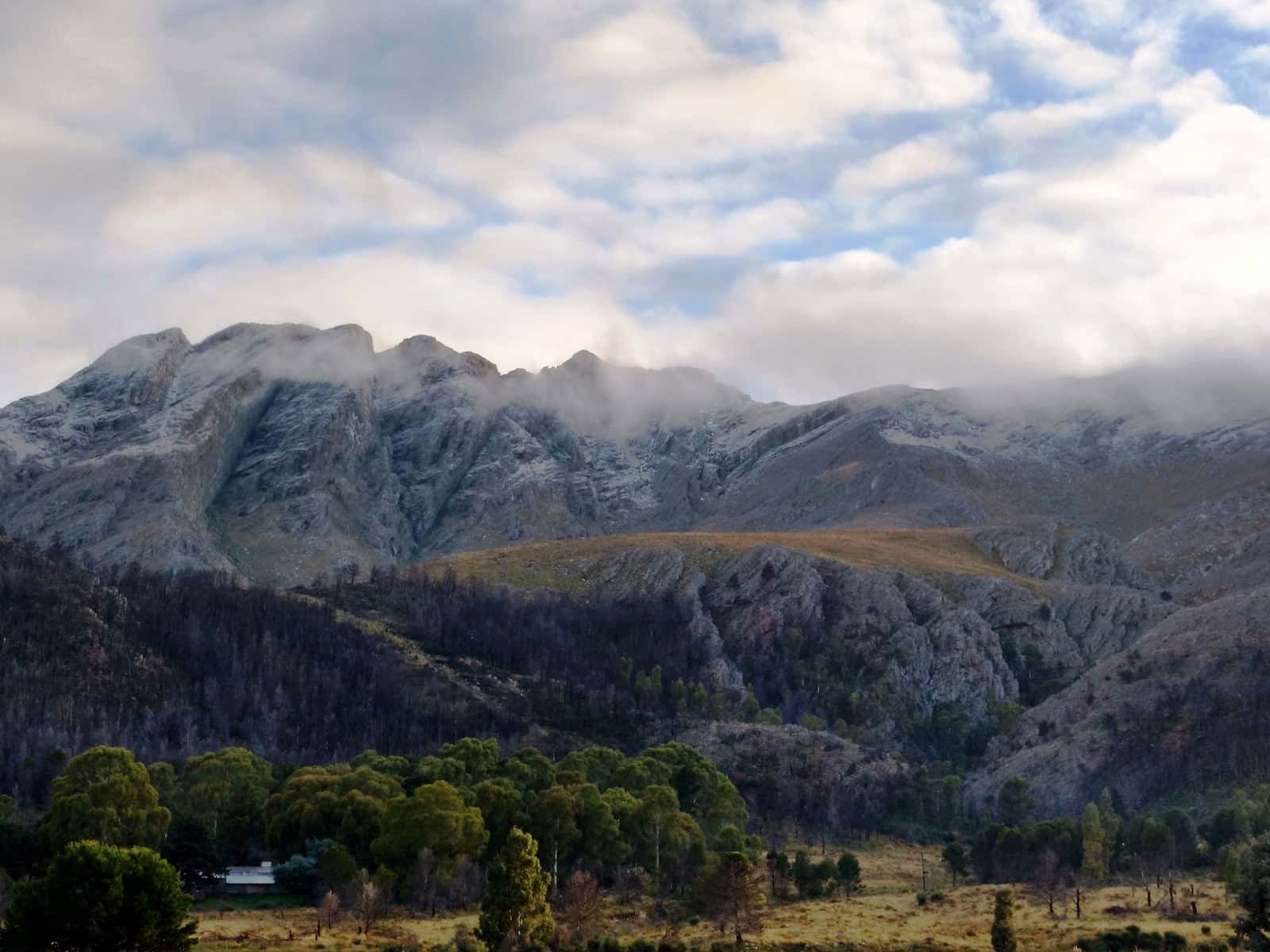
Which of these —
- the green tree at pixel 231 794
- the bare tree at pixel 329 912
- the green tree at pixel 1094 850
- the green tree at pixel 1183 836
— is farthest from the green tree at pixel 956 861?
the bare tree at pixel 329 912

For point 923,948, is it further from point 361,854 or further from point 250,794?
point 250,794

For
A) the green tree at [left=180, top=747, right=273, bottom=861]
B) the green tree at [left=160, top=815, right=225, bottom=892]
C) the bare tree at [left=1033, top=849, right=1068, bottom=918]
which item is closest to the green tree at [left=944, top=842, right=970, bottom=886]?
the bare tree at [left=1033, top=849, right=1068, bottom=918]

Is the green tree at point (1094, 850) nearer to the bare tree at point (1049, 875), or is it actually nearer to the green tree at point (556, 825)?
the bare tree at point (1049, 875)

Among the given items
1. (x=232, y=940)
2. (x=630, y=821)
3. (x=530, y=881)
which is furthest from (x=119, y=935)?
(x=630, y=821)

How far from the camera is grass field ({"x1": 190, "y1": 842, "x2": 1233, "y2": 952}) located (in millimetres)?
96688

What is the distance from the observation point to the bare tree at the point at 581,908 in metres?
97.2

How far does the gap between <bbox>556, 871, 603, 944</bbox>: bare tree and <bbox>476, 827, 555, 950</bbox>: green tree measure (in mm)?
4604

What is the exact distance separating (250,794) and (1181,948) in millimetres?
84525

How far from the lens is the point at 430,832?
11594 cm

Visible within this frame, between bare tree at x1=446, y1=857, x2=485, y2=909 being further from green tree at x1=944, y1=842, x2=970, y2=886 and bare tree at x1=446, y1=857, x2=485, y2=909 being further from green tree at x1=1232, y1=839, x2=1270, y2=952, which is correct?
green tree at x1=1232, y1=839, x2=1270, y2=952

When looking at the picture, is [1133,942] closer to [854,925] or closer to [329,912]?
[854,925]

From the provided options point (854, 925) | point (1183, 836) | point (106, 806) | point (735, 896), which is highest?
point (106, 806)

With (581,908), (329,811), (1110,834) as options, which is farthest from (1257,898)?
(329,811)

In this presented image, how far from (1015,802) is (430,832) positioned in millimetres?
99073
